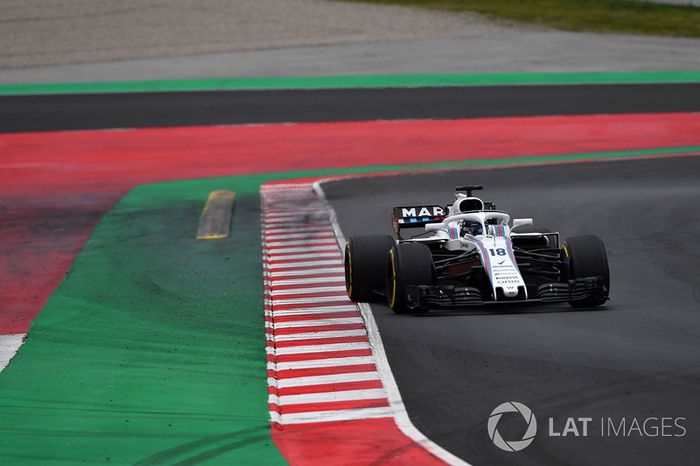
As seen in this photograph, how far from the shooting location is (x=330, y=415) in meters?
12.4

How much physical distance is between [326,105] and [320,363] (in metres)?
26.2

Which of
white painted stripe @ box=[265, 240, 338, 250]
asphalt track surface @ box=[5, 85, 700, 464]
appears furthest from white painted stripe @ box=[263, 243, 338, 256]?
asphalt track surface @ box=[5, 85, 700, 464]

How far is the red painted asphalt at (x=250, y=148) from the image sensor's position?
29.7 meters

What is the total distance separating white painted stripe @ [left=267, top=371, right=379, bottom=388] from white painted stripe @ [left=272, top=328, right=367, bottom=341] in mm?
1719

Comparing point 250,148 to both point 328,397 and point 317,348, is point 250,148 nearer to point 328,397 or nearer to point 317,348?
point 317,348

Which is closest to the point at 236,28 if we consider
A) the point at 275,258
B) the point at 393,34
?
the point at 393,34

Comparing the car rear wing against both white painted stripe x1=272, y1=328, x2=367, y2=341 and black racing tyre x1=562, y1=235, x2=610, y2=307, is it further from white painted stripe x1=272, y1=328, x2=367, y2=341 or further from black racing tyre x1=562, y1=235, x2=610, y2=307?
white painted stripe x1=272, y1=328, x2=367, y2=341

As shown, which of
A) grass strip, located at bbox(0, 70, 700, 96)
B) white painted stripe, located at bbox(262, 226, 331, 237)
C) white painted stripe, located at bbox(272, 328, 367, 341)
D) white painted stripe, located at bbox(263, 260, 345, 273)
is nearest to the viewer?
white painted stripe, located at bbox(272, 328, 367, 341)

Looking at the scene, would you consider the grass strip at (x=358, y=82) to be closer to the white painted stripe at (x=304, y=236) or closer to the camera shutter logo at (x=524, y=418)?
the white painted stripe at (x=304, y=236)

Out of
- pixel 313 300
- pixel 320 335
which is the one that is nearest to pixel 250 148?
pixel 313 300

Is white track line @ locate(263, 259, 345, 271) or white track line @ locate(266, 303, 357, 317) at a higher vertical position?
white track line @ locate(266, 303, 357, 317)

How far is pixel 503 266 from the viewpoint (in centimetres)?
1599

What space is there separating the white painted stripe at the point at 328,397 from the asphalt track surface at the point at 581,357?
12.1 inches

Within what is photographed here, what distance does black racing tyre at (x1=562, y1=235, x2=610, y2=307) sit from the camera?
16188mm
